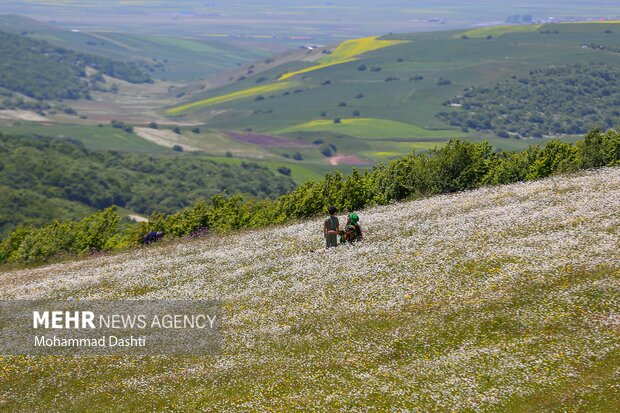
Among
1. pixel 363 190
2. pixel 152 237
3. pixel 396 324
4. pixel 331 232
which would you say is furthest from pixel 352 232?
pixel 152 237

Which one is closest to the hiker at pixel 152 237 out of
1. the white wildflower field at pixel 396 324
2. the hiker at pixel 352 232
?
the white wildflower field at pixel 396 324

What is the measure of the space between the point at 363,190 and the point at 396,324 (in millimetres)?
25487

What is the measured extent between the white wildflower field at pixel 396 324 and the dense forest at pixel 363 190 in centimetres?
940

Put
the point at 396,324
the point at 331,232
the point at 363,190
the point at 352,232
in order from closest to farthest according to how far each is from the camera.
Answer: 1. the point at 396,324
2. the point at 331,232
3. the point at 352,232
4. the point at 363,190

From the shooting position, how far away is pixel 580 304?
28031 millimetres

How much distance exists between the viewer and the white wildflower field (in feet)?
80.7

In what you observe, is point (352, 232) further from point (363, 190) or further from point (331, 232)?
point (363, 190)

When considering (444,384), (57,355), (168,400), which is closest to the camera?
(444,384)

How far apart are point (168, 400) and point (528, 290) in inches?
569

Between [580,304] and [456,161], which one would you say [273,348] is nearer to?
[580,304]

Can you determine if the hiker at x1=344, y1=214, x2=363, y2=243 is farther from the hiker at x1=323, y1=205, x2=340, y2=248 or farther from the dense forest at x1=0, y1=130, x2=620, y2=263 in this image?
the dense forest at x1=0, y1=130, x2=620, y2=263

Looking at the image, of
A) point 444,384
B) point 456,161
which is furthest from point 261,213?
point 444,384

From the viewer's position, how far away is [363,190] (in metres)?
54.1

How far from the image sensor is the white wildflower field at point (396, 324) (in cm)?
2459
